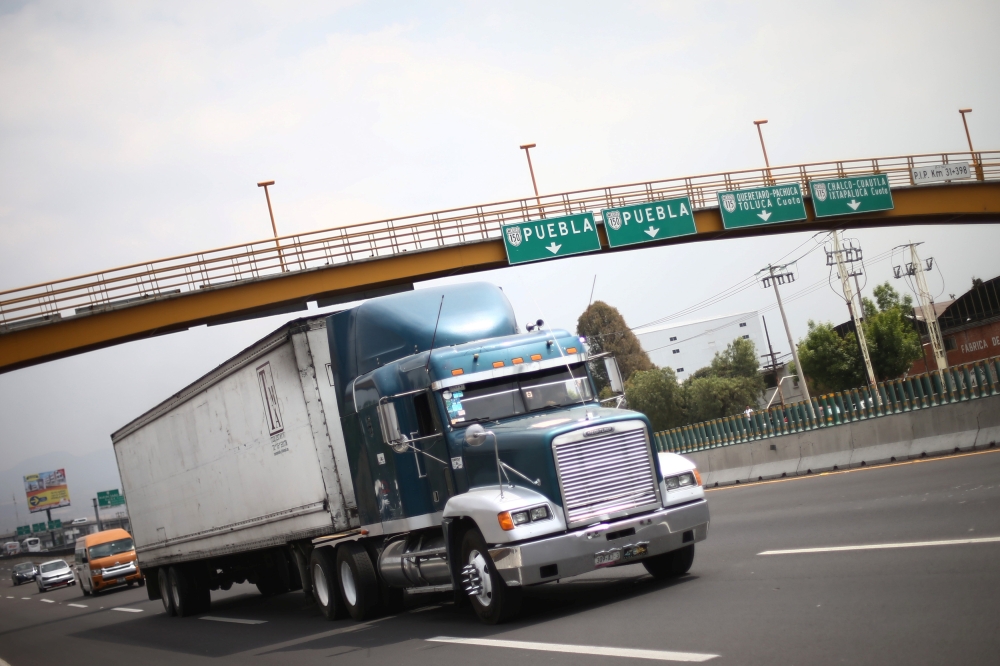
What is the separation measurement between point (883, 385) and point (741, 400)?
7660 centimetres

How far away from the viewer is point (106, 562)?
3531 centimetres

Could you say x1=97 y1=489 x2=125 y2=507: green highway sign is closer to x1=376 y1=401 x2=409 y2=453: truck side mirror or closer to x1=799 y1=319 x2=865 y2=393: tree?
x1=799 y1=319 x2=865 y2=393: tree

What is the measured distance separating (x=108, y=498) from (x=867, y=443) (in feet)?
419

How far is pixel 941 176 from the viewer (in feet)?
120

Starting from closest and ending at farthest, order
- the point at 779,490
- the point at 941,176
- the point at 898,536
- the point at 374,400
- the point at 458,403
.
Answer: the point at 898,536, the point at 458,403, the point at 374,400, the point at 779,490, the point at 941,176

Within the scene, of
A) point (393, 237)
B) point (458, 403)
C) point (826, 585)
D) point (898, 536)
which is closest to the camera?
point (826, 585)

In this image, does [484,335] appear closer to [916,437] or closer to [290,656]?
[290,656]

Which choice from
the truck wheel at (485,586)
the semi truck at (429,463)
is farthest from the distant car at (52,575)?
the truck wheel at (485,586)

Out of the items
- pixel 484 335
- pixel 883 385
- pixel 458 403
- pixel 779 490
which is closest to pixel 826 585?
pixel 458 403

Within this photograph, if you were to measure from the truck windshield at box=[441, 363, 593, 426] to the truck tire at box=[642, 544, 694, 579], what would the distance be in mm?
1956

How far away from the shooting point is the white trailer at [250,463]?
13.6 metres

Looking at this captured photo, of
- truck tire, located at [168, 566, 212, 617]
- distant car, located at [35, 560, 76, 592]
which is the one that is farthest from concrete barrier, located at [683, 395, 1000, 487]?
distant car, located at [35, 560, 76, 592]

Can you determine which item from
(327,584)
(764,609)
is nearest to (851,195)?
(327,584)

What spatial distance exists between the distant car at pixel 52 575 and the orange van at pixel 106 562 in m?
13.5
